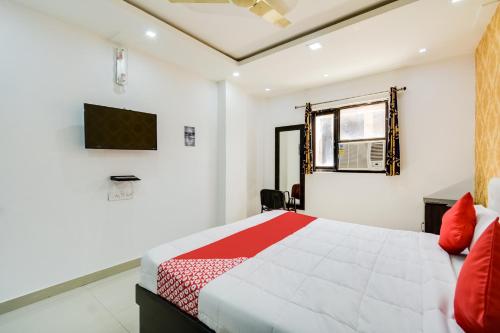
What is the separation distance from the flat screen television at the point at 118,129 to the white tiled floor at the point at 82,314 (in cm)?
147

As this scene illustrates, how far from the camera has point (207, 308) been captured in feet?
3.78

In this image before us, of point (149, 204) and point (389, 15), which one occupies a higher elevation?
point (389, 15)

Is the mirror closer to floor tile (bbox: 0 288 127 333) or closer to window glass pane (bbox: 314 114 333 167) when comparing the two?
window glass pane (bbox: 314 114 333 167)

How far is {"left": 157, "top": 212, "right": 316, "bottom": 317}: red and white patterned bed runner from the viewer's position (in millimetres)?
1266

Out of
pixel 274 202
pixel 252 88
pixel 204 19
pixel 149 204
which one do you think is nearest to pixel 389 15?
pixel 204 19

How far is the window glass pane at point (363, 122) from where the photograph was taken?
3.58 m

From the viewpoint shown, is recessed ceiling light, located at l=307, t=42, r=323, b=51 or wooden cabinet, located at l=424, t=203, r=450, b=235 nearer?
wooden cabinet, located at l=424, t=203, r=450, b=235

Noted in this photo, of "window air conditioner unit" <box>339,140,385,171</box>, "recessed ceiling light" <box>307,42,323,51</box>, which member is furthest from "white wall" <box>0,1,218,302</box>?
"window air conditioner unit" <box>339,140,385,171</box>

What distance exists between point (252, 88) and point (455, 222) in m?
3.56

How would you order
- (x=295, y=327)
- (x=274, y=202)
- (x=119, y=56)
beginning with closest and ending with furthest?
(x=295, y=327), (x=119, y=56), (x=274, y=202)

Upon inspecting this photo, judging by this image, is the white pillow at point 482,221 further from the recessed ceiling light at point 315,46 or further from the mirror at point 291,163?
the mirror at point 291,163

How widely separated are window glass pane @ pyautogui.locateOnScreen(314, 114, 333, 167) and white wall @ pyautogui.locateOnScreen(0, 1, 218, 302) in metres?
2.54

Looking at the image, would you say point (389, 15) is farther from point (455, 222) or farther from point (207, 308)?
point (207, 308)

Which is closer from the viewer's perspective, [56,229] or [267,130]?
[56,229]
